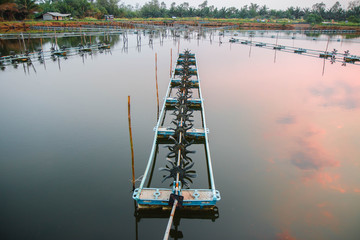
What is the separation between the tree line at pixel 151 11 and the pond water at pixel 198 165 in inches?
1492

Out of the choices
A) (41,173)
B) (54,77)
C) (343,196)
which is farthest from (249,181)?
(54,77)

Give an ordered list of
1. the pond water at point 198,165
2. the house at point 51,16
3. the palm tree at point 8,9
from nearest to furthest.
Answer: the pond water at point 198,165
the palm tree at point 8,9
the house at point 51,16

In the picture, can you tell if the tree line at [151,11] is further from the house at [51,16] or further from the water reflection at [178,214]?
the water reflection at [178,214]

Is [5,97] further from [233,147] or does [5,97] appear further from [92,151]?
[233,147]

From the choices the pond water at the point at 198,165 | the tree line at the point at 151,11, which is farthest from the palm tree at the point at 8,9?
the pond water at the point at 198,165

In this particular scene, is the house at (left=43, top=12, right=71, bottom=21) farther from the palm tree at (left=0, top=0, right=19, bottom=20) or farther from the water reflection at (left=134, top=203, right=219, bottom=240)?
the water reflection at (left=134, top=203, right=219, bottom=240)

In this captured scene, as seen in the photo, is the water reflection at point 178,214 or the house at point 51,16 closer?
the water reflection at point 178,214

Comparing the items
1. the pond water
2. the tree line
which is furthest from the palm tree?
the pond water

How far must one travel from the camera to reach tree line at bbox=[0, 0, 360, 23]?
42.8 meters

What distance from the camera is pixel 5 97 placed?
11375 millimetres

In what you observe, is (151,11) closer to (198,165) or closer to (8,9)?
(8,9)

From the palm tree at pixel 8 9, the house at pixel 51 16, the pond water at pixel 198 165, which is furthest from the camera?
the house at pixel 51 16

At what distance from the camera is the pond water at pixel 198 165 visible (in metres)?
5.05

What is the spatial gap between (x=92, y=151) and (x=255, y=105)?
25.0 ft
